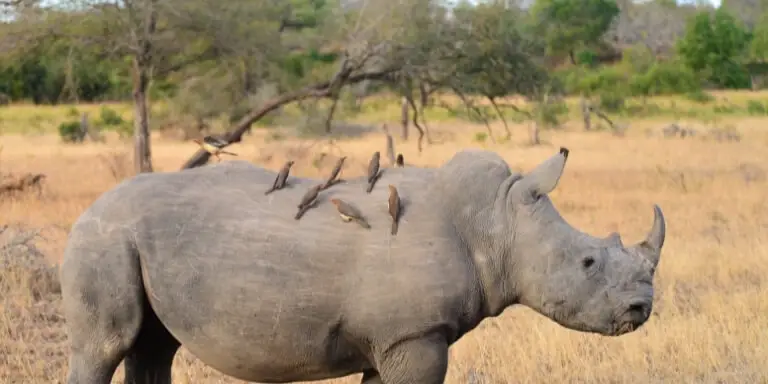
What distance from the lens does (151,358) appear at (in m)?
4.55

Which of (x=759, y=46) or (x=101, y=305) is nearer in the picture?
(x=101, y=305)

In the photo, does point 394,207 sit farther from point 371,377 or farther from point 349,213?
point 371,377

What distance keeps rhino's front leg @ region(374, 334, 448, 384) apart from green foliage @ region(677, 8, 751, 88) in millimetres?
58976

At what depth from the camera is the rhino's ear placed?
3.94m

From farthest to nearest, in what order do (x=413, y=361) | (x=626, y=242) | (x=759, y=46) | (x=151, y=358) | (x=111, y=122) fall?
1. (x=759, y=46)
2. (x=111, y=122)
3. (x=626, y=242)
4. (x=151, y=358)
5. (x=413, y=361)

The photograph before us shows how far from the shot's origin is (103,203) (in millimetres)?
4203

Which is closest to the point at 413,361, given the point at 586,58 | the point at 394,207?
the point at 394,207

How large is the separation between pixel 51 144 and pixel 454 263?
29.3 m

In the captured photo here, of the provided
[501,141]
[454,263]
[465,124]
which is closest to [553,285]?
[454,263]

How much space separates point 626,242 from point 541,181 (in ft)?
27.8

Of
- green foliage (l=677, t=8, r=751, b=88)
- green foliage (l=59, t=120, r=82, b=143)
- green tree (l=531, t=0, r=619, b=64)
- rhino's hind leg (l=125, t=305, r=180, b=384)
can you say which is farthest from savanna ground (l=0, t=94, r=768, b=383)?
green tree (l=531, t=0, r=619, b=64)

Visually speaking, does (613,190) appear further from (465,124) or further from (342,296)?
(465,124)

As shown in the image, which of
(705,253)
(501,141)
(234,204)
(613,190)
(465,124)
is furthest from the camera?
(465,124)

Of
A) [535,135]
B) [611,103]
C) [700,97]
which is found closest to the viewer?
[535,135]
